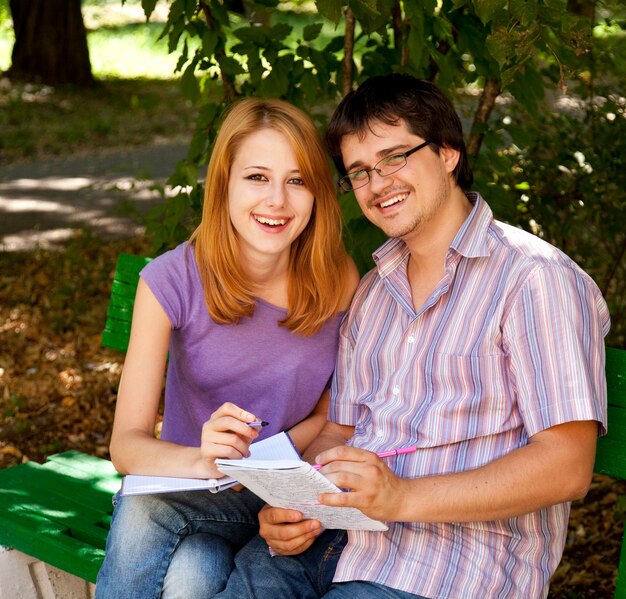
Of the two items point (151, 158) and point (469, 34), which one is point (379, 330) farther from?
point (151, 158)

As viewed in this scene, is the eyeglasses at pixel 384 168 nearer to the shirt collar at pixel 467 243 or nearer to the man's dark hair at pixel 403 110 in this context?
the man's dark hair at pixel 403 110

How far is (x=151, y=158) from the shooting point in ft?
41.1

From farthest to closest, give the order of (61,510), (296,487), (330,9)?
(61,510)
(330,9)
(296,487)

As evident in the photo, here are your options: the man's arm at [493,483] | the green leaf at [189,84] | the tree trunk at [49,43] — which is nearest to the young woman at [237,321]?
the man's arm at [493,483]

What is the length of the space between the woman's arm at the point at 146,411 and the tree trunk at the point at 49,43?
13.8 m

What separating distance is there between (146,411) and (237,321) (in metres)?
0.40

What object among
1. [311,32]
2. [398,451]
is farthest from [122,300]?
[398,451]

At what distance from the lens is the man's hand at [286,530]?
8.73 feet

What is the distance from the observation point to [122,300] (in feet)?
13.1

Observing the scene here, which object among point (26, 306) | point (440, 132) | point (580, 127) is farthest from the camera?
point (26, 306)

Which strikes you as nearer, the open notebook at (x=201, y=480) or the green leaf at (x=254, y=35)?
the open notebook at (x=201, y=480)

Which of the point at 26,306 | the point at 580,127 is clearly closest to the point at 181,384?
the point at 580,127

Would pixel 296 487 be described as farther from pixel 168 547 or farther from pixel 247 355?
pixel 247 355

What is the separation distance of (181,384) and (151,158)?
9.73m
